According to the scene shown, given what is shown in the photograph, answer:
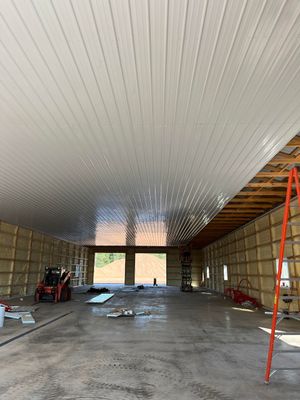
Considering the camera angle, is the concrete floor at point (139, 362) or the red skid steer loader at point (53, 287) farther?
the red skid steer loader at point (53, 287)

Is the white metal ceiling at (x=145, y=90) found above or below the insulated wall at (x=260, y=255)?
Answer: above

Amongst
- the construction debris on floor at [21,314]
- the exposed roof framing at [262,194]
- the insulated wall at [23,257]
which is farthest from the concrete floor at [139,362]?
the insulated wall at [23,257]

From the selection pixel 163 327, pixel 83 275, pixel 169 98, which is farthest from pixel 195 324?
pixel 83 275

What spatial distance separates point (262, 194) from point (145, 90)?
25.1 ft

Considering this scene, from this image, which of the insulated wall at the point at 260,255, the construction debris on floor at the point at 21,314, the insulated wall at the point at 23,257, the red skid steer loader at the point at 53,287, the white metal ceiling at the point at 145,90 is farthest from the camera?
the insulated wall at the point at 23,257

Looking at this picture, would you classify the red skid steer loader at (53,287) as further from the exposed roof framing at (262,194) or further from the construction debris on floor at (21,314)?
the exposed roof framing at (262,194)

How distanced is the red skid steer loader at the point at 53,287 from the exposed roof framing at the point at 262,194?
29.3 ft

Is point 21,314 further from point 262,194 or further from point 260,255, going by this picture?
point 260,255

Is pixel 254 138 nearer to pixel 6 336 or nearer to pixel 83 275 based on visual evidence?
pixel 6 336

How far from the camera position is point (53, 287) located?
1589 cm

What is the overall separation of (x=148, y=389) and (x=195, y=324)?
5790 mm

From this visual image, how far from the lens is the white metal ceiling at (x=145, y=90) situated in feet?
10.8

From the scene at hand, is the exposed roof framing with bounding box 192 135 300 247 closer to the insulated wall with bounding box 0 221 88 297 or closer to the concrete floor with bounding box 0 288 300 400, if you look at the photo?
the concrete floor with bounding box 0 288 300 400

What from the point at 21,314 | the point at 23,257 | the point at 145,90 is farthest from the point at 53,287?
the point at 145,90
